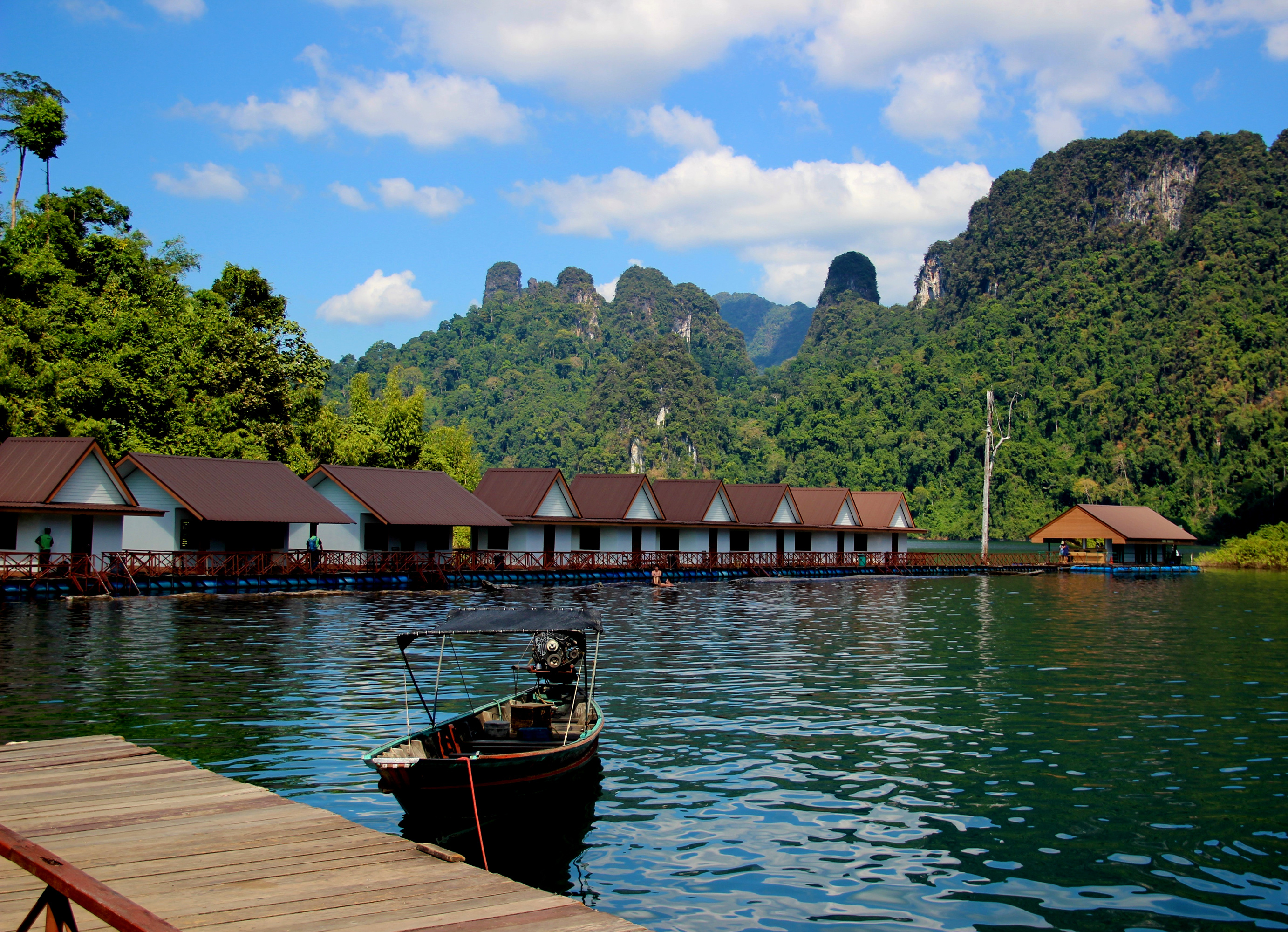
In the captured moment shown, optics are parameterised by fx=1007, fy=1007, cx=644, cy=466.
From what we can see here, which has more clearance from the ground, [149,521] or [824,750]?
[149,521]

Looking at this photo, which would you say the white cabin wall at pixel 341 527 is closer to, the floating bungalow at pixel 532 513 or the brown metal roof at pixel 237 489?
the brown metal roof at pixel 237 489

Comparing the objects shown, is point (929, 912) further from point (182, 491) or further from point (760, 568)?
point (760, 568)

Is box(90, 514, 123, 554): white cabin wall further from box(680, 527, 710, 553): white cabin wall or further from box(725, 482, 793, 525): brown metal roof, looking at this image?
box(725, 482, 793, 525): brown metal roof

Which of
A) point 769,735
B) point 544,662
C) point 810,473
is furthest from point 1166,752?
point 810,473

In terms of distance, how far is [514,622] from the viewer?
14898 mm

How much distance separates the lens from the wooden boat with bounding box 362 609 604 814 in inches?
456

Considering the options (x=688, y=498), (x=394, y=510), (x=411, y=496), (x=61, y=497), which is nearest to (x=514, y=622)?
(x=61, y=497)

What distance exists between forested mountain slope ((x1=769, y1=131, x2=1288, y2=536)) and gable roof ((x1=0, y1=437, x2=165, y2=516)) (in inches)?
3589

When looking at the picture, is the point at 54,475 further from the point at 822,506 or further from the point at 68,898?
the point at 822,506

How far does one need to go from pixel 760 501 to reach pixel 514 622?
54.0m

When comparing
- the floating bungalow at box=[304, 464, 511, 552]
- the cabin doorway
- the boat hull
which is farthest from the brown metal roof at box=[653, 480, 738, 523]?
the boat hull

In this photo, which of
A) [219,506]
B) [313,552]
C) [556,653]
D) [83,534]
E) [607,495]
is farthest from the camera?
[607,495]

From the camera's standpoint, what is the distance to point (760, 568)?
63.8 m

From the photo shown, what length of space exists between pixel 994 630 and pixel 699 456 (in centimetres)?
12522
